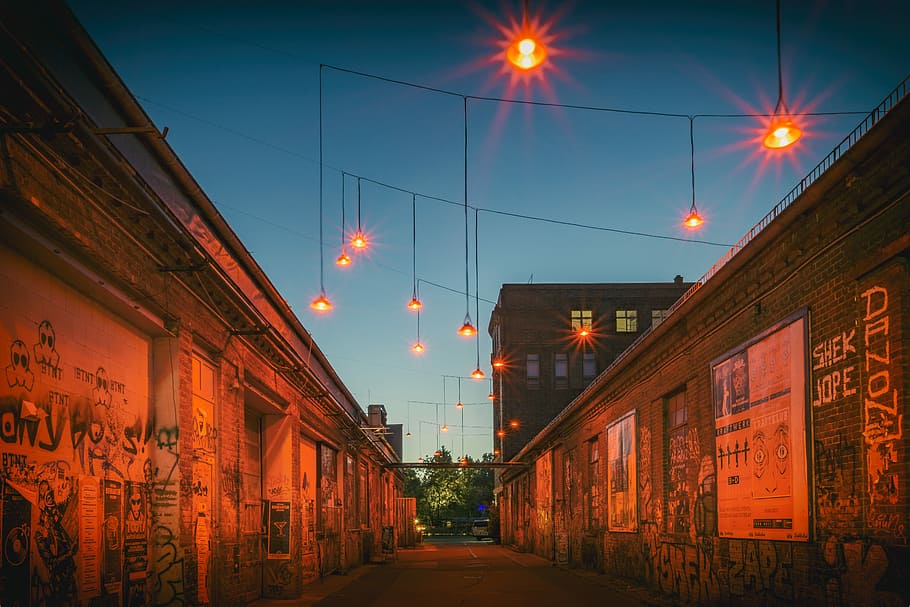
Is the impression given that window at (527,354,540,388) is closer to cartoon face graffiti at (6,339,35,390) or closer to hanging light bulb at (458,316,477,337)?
hanging light bulb at (458,316,477,337)

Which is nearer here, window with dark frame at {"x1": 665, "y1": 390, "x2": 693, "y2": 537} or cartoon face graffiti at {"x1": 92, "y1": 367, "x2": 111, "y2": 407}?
cartoon face graffiti at {"x1": 92, "y1": 367, "x2": 111, "y2": 407}

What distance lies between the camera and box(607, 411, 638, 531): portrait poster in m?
21.3

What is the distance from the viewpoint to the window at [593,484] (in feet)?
85.5

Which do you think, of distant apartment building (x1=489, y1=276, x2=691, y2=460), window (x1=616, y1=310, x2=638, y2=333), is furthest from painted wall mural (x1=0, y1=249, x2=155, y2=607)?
window (x1=616, y1=310, x2=638, y2=333)

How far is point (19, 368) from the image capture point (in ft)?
25.2

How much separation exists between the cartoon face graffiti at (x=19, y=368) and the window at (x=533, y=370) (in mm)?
53524

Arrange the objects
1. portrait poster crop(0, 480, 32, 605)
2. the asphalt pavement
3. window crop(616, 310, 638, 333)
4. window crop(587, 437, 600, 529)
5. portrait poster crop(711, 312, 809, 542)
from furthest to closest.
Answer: window crop(616, 310, 638, 333) < window crop(587, 437, 600, 529) < the asphalt pavement < portrait poster crop(711, 312, 809, 542) < portrait poster crop(0, 480, 32, 605)

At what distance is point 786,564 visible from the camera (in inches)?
454

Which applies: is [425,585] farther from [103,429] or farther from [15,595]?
[15,595]

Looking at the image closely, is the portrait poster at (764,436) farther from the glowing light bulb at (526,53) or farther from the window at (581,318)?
the window at (581,318)

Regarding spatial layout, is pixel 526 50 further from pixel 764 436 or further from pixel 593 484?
pixel 593 484

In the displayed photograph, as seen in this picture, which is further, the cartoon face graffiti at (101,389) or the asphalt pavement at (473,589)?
the asphalt pavement at (473,589)

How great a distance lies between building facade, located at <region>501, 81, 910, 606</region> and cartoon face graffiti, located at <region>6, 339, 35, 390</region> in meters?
8.53

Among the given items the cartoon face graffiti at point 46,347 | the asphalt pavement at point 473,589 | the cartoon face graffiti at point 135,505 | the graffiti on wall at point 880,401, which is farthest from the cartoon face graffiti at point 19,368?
the asphalt pavement at point 473,589
